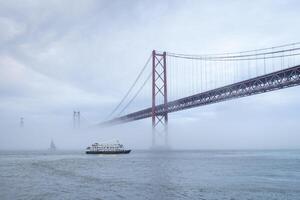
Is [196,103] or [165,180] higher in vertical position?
[196,103]

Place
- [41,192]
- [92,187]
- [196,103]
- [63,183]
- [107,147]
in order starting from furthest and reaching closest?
[107,147]
[196,103]
[63,183]
[92,187]
[41,192]

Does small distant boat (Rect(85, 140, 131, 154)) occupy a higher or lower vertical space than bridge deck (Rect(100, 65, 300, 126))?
lower

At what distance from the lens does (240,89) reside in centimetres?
6272

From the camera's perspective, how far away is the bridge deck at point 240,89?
175 feet

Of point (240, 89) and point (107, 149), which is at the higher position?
point (240, 89)

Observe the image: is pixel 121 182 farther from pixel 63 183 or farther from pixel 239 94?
pixel 239 94

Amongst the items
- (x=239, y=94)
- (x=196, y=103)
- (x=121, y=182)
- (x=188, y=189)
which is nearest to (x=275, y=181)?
(x=188, y=189)

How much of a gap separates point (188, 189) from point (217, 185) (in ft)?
10.1

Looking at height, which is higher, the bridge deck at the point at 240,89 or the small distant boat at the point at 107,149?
the bridge deck at the point at 240,89

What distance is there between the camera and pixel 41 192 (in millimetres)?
26781

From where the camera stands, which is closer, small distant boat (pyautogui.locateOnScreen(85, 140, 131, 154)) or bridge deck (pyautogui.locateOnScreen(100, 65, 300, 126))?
bridge deck (pyautogui.locateOnScreen(100, 65, 300, 126))

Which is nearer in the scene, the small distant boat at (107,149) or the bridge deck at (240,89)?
the bridge deck at (240,89)

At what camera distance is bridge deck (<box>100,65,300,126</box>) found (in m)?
53.3

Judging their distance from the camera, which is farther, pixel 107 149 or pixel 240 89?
pixel 107 149
